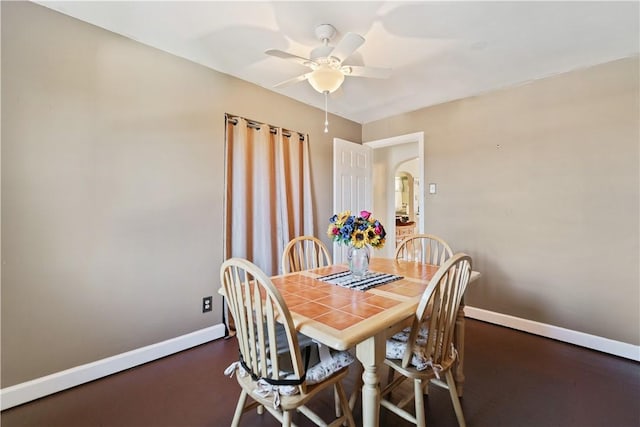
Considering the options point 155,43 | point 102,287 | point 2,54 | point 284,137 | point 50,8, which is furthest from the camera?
point 284,137

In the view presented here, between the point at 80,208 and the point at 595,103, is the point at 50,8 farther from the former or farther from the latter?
the point at 595,103

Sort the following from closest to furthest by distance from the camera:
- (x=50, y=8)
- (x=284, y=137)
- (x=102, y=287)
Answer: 1. (x=50, y=8)
2. (x=102, y=287)
3. (x=284, y=137)

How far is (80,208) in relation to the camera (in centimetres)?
189

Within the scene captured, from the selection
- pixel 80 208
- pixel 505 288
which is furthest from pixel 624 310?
pixel 80 208

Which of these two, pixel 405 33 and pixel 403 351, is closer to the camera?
pixel 403 351

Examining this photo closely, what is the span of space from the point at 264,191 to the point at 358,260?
1.49 metres

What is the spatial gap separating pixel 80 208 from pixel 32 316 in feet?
2.31

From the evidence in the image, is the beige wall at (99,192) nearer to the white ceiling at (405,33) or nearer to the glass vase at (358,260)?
the white ceiling at (405,33)

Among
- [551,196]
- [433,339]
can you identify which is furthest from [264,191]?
[551,196]

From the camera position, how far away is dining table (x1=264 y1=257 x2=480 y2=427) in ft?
3.52

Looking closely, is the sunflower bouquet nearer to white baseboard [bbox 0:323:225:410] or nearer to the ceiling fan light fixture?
the ceiling fan light fixture

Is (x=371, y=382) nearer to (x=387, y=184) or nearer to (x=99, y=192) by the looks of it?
(x=99, y=192)

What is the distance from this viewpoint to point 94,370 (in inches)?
75.1

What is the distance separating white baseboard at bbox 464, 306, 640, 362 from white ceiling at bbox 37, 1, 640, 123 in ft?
7.63
